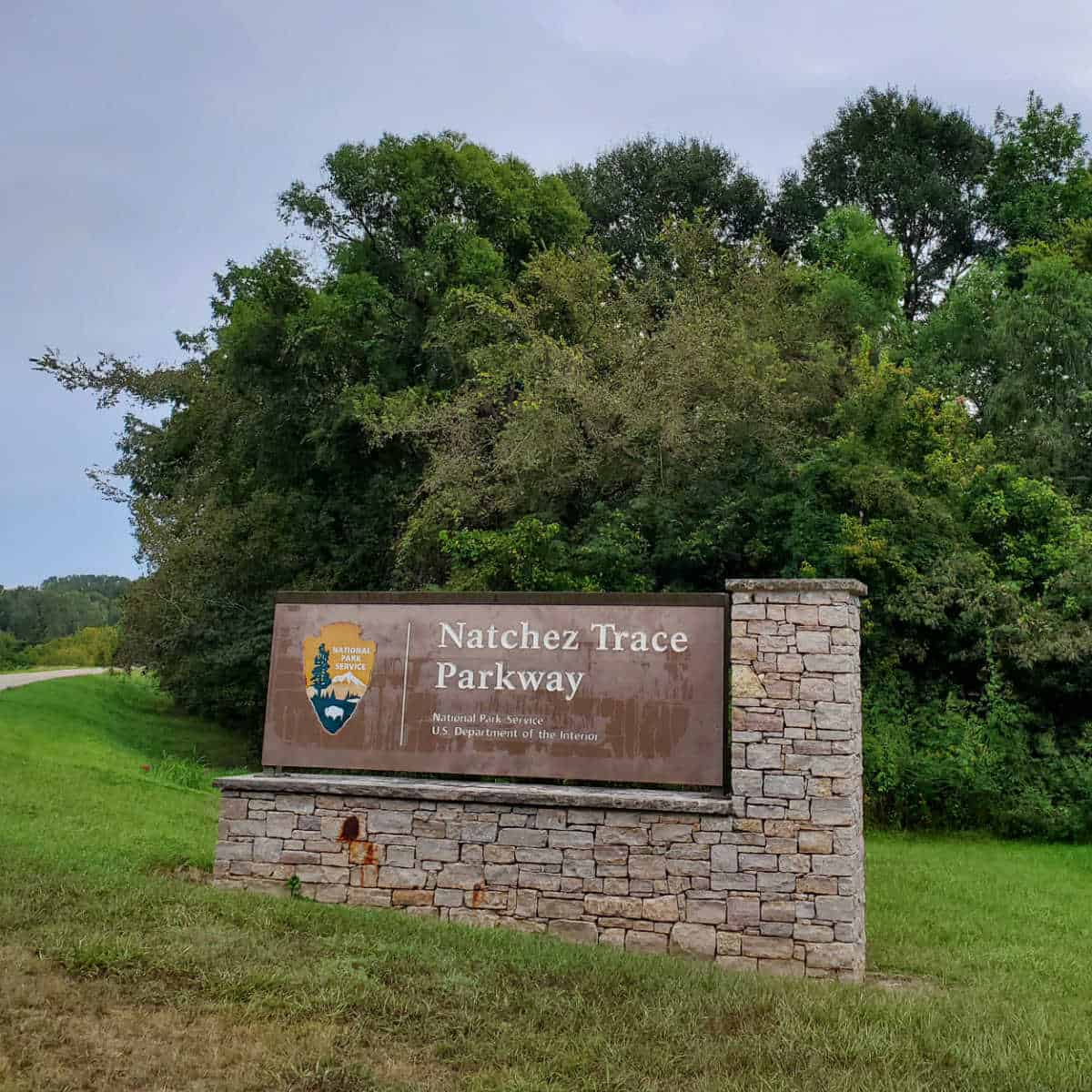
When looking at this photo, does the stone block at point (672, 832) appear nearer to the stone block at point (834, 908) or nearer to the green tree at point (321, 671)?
the stone block at point (834, 908)

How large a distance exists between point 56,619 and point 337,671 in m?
68.9

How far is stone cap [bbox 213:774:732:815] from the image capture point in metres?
6.60

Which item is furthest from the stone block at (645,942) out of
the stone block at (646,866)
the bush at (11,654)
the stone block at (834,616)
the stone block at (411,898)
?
the bush at (11,654)

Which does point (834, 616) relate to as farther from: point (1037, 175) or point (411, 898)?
point (1037, 175)

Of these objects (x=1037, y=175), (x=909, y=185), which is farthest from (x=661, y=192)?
(x=1037, y=175)

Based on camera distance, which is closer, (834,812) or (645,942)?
(834,812)

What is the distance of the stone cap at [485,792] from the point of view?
660cm

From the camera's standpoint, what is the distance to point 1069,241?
1984 centimetres

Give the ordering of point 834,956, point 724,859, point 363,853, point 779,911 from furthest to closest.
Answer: point 363,853
point 724,859
point 779,911
point 834,956

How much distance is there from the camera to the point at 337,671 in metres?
7.71

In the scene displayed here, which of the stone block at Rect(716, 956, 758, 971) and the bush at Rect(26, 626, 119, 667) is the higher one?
the bush at Rect(26, 626, 119, 667)

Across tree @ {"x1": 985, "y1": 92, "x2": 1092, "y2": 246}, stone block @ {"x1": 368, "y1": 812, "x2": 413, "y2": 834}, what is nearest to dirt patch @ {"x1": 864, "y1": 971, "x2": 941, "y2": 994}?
stone block @ {"x1": 368, "y1": 812, "x2": 413, "y2": 834}

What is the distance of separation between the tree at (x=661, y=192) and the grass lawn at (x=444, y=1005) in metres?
19.9

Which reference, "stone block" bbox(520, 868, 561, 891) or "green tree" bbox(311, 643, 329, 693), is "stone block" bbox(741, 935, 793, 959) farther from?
"green tree" bbox(311, 643, 329, 693)
